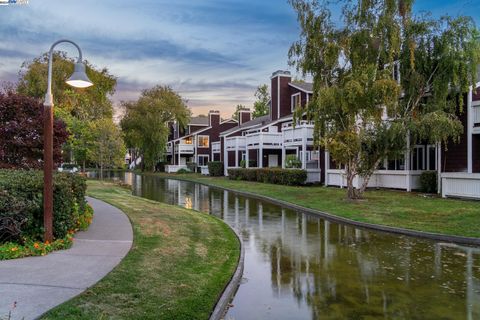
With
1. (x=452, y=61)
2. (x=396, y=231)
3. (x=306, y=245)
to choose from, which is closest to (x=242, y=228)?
(x=306, y=245)

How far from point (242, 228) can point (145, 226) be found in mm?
3279

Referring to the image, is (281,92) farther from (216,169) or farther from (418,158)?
(418,158)

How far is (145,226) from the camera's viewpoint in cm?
1178

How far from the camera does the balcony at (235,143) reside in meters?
45.2

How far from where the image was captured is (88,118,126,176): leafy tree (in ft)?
121

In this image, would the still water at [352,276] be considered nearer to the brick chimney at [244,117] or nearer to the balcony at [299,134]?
the balcony at [299,134]

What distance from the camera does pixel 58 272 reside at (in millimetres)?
6906

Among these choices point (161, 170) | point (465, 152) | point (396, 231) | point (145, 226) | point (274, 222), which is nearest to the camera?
point (145, 226)

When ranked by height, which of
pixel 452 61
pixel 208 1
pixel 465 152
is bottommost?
pixel 465 152

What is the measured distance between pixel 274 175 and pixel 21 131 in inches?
736

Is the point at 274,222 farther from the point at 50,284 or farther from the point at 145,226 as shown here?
the point at 50,284

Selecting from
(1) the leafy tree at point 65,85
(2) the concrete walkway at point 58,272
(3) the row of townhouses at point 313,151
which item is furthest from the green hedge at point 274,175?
(2) the concrete walkway at point 58,272

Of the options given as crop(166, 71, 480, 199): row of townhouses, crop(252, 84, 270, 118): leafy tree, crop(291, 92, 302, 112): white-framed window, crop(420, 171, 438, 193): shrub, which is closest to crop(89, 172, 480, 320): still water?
crop(166, 71, 480, 199): row of townhouses

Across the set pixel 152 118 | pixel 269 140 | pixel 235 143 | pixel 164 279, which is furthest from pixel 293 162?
pixel 152 118
